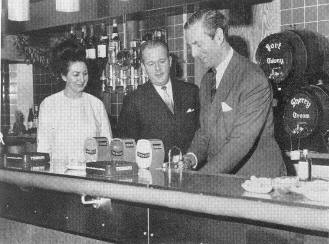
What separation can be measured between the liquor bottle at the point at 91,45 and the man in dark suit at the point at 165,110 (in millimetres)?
2088

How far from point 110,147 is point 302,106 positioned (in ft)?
6.17

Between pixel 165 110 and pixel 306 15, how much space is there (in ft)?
5.74

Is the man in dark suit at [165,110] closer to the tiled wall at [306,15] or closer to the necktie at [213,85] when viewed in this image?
the necktie at [213,85]

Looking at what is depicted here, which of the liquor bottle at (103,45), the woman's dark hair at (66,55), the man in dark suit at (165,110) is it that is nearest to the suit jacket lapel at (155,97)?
the man in dark suit at (165,110)

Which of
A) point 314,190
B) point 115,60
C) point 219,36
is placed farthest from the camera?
point 115,60

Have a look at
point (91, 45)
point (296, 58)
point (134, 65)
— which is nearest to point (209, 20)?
point (296, 58)

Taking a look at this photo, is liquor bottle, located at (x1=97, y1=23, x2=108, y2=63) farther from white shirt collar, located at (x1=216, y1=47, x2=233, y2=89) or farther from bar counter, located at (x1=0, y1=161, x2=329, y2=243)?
bar counter, located at (x1=0, y1=161, x2=329, y2=243)

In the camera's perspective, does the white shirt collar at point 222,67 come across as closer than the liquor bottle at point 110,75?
Yes

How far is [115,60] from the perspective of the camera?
5480mm

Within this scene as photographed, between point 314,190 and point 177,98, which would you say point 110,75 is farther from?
point 314,190

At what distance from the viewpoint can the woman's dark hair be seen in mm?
3617

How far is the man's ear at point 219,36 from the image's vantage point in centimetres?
281

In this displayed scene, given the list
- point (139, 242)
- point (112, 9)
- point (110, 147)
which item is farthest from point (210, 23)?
point (112, 9)

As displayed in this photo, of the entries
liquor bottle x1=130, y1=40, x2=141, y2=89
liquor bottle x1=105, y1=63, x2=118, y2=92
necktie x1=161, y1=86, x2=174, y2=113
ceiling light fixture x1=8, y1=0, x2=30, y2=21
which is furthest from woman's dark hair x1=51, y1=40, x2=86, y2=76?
liquor bottle x1=105, y1=63, x2=118, y2=92
